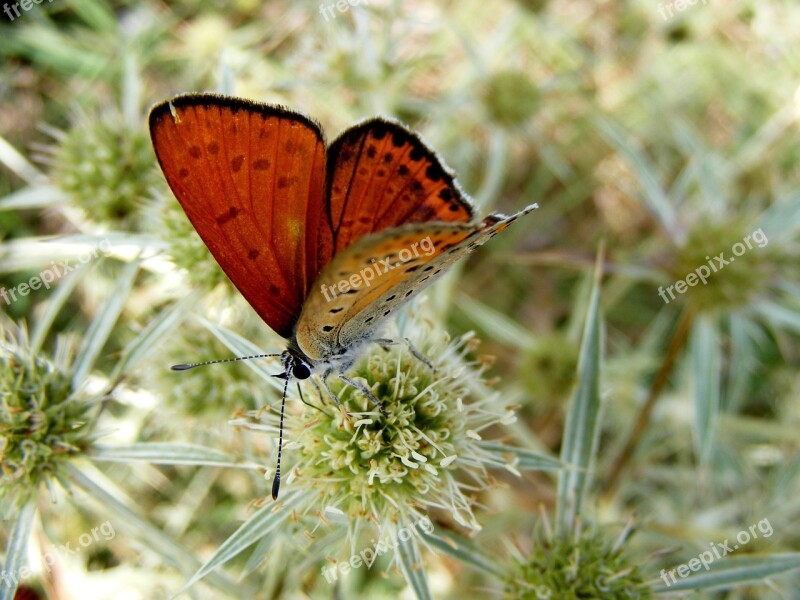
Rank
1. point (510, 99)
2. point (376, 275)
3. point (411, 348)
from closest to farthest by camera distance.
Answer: point (376, 275) → point (411, 348) → point (510, 99)

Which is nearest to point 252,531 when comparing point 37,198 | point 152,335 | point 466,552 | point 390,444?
point 390,444

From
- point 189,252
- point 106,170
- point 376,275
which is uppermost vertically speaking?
point 106,170

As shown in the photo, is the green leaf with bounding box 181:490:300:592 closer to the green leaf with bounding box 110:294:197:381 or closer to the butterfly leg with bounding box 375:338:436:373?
the butterfly leg with bounding box 375:338:436:373

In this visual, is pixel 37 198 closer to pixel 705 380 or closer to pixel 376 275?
pixel 376 275

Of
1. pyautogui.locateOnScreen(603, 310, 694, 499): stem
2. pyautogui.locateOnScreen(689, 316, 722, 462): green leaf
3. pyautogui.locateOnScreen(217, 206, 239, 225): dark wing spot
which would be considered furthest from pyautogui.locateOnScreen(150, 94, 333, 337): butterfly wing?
Answer: pyautogui.locateOnScreen(689, 316, 722, 462): green leaf

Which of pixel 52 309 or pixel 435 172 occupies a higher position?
pixel 52 309

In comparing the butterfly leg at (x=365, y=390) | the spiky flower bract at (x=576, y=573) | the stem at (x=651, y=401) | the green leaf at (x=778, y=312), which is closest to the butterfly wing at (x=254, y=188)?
the butterfly leg at (x=365, y=390)

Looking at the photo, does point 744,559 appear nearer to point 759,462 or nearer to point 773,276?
point 773,276

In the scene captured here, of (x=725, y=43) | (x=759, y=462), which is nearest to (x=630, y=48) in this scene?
(x=725, y=43)
